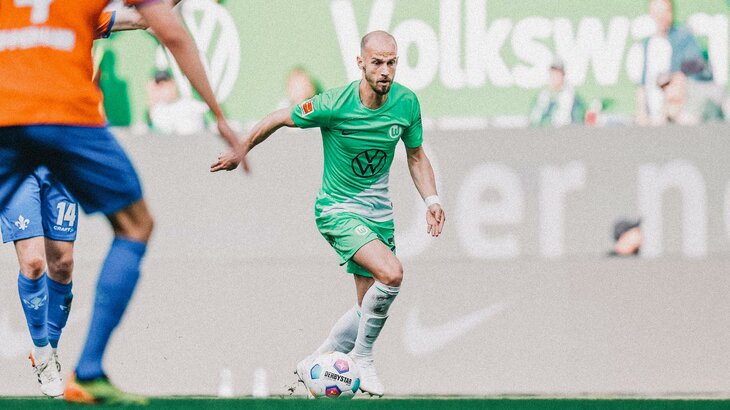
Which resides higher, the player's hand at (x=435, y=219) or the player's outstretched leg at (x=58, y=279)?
the player's hand at (x=435, y=219)

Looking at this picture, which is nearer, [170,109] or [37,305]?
[37,305]

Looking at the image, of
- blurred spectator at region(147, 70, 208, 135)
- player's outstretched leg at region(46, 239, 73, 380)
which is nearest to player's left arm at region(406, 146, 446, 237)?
player's outstretched leg at region(46, 239, 73, 380)

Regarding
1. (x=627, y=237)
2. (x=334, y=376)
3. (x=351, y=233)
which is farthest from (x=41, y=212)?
(x=627, y=237)

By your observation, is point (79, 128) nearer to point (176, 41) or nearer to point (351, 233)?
point (176, 41)

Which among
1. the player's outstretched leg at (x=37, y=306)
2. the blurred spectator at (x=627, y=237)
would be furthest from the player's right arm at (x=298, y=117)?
the blurred spectator at (x=627, y=237)

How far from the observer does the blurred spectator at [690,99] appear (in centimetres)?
1187

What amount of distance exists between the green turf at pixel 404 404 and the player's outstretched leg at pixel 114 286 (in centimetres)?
25

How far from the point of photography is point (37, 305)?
8984 mm

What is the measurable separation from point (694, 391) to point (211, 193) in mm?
4085

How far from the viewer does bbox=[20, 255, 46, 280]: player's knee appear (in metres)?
9.02

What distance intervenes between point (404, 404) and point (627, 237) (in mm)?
5988

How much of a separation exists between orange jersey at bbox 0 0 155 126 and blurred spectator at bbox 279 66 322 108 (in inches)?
280

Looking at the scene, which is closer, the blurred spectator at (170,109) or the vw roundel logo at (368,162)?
the vw roundel logo at (368,162)

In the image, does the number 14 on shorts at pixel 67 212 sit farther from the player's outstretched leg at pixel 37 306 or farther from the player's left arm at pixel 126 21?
the player's left arm at pixel 126 21
